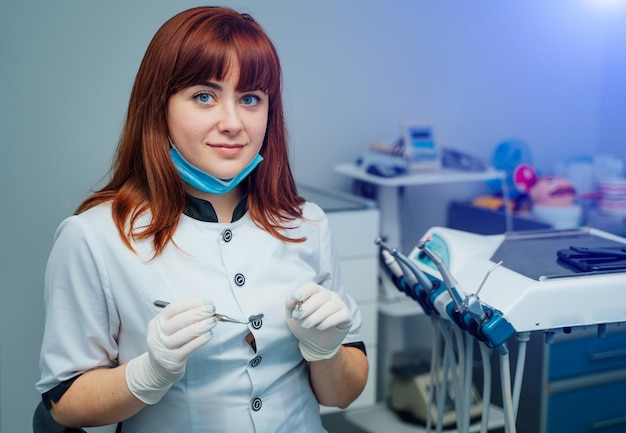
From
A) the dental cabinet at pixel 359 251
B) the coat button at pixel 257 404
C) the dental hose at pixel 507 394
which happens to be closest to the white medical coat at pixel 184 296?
the coat button at pixel 257 404

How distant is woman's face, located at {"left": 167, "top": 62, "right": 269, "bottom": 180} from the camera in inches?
46.6

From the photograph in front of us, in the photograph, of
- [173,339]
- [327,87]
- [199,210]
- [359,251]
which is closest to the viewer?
[173,339]

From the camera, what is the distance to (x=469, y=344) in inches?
51.1

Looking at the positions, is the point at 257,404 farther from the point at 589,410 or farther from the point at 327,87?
the point at 327,87

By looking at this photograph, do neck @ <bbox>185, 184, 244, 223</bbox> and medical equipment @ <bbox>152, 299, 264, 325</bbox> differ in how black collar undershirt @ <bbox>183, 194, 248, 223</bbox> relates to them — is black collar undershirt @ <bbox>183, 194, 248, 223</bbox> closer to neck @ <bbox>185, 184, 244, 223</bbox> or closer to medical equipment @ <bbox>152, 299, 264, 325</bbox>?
neck @ <bbox>185, 184, 244, 223</bbox>

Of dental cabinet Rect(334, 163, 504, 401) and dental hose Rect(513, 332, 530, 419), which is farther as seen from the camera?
dental cabinet Rect(334, 163, 504, 401)

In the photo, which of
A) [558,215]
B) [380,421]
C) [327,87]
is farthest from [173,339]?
[558,215]

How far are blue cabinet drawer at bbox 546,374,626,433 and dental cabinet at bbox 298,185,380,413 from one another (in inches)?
25.3

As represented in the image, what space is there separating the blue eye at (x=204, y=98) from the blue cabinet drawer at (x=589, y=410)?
1047 millimetres

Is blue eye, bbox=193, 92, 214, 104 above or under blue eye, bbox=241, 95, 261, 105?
above

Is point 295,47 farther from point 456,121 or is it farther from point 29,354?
point 29,354

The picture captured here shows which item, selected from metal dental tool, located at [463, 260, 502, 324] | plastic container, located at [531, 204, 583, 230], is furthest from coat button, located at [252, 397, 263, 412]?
plastic container, located at [531, 204, 583, 230]

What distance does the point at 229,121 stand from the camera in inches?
46.4

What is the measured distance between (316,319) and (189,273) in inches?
9.3
